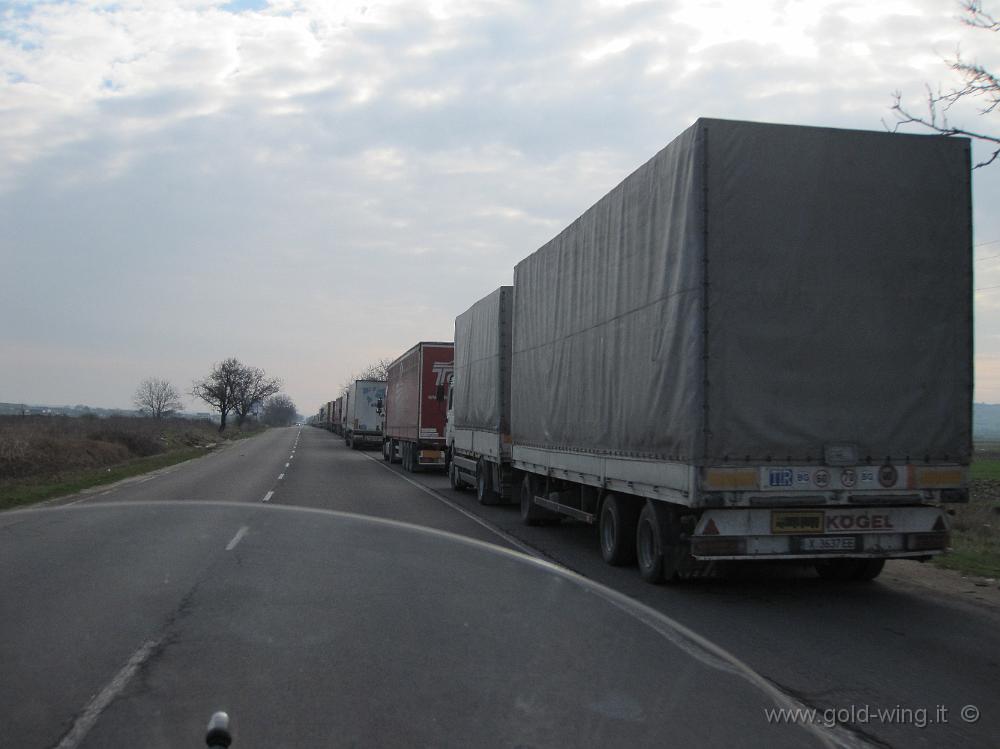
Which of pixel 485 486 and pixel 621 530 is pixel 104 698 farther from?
pixel 485 486

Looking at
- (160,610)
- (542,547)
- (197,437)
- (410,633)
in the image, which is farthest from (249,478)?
(197,437)

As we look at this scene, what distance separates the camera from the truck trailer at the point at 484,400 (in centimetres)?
1616

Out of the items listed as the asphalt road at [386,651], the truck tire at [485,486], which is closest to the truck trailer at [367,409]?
the truck tire at [485,486]

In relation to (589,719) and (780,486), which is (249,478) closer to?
(780,486)

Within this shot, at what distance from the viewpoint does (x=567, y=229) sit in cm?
1220

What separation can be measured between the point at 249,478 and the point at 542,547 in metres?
13.2

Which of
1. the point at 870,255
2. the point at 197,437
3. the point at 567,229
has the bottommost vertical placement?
the point at 197,437

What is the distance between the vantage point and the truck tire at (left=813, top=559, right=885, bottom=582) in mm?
9008

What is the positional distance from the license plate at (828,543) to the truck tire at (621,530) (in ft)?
7.48

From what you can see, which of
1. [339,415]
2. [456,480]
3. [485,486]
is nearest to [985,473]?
[456,480]

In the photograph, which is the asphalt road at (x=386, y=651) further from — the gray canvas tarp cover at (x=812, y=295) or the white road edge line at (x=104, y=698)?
the gray canvas tarp cover at (x=812, y=295)

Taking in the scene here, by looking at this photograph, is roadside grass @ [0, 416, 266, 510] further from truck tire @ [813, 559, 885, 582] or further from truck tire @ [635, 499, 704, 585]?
truck tire @ [813, 559, 885, 582]

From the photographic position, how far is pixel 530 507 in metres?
14.1

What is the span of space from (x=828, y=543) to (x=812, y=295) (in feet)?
7.59
